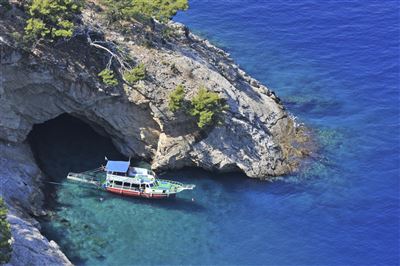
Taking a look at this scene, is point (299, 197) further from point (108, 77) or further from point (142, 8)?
point (142, 8)

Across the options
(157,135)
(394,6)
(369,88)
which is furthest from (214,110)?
(394,6)

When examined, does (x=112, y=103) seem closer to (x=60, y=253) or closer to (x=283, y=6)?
(x=60, y=253)

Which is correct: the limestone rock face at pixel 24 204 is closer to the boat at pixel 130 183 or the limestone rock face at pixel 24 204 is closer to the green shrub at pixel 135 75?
the boat at pixel 130 183

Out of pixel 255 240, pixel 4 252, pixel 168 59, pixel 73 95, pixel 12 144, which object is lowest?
pixel 4 252

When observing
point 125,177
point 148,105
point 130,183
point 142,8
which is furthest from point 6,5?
point 130,183

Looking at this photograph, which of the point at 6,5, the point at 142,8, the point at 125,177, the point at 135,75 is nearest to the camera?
the point at 6,5

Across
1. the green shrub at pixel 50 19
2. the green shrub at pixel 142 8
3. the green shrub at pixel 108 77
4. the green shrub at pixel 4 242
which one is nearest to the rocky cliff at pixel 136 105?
the green shrub at pixel 108 77
